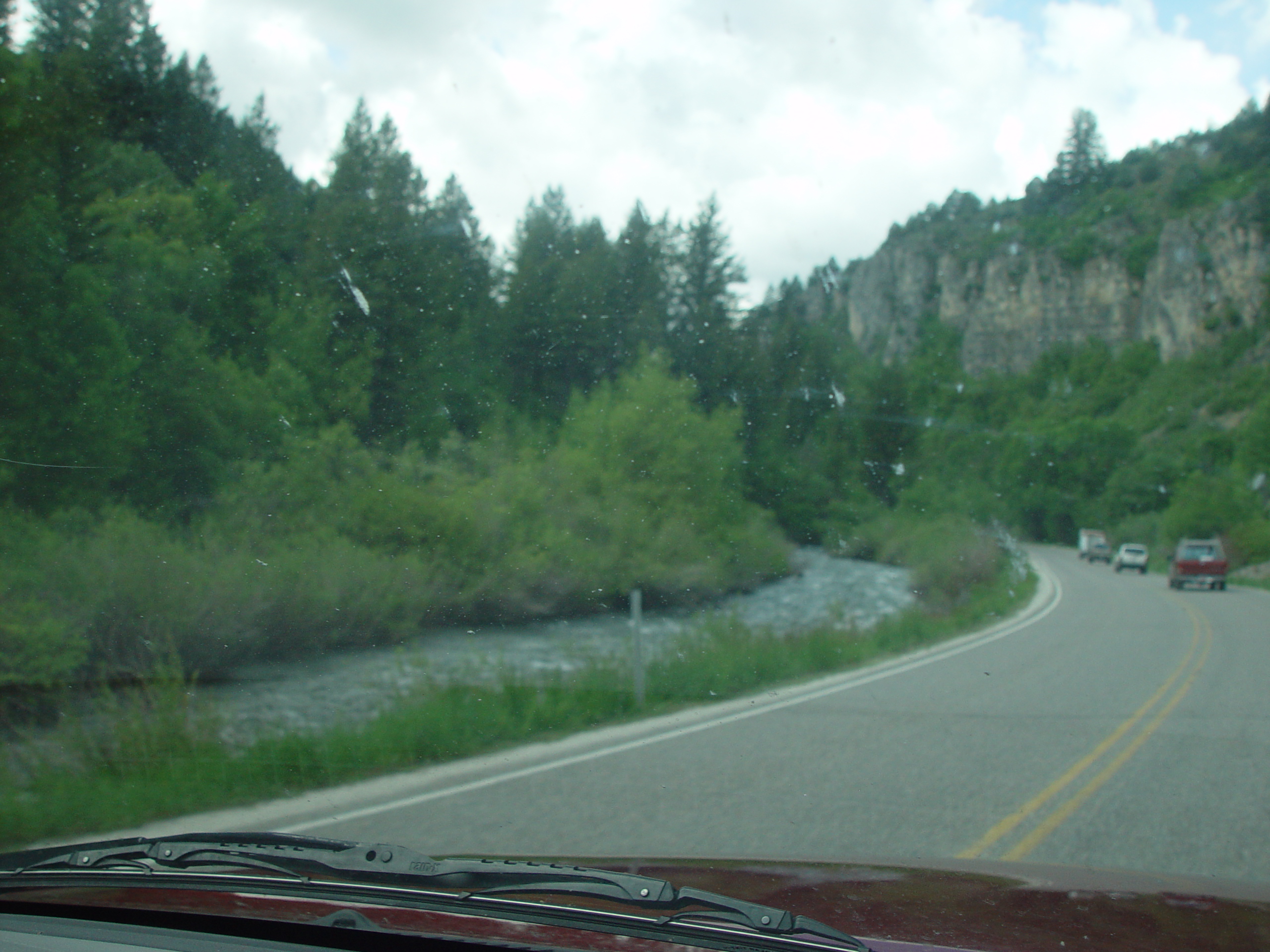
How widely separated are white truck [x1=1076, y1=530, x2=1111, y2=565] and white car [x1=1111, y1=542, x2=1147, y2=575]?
25.5 ft

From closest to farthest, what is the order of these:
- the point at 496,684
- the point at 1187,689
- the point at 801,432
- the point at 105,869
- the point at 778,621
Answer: the point at 105,869 → the point at 496,684 → the point at 1187,689 → the point at 778,621 → the point at 801,432

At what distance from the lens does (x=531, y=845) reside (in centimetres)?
462

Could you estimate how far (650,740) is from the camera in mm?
7414

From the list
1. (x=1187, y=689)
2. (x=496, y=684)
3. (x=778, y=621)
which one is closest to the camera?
(x=496, y=684)

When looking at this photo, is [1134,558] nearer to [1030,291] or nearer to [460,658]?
[1030,291]

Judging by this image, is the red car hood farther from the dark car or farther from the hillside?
the hillside

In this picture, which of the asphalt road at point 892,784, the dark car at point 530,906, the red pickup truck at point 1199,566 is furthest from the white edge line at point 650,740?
the red pickup truck at point 1199,566

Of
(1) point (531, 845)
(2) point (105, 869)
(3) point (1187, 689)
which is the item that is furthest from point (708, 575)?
(2) point (105, 869)

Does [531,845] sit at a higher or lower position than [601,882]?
lower

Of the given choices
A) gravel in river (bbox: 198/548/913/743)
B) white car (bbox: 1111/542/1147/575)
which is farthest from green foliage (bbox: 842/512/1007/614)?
white car (bbox: 1111/542/1147/575)

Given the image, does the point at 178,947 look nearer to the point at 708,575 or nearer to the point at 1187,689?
the point at 1187,689

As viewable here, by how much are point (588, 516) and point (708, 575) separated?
2.38 meters

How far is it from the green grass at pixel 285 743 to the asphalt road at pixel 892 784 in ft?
1.38

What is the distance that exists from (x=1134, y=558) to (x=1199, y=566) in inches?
619
